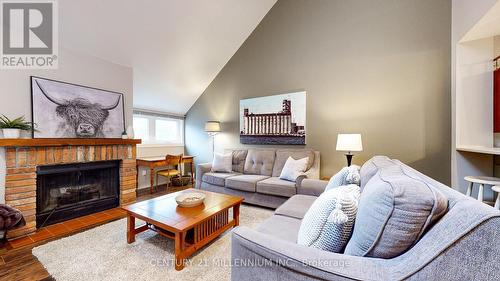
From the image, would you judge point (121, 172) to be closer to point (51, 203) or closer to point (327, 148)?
point (51, 203)

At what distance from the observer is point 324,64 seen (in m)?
3.37

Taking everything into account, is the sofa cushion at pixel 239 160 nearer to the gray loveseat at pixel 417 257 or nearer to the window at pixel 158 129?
the window at pixel 158 129

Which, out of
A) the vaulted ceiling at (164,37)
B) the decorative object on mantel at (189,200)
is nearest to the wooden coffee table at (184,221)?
the decorative object on mantel at (189,200)

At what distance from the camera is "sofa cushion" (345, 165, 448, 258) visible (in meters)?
0.68

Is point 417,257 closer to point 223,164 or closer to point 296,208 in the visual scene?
point 296,208

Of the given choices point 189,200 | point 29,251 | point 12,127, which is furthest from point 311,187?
point 12,127

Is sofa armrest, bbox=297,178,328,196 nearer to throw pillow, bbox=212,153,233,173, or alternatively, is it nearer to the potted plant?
throw pillow, bbox=212,153,233,173

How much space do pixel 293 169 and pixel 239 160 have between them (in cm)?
124

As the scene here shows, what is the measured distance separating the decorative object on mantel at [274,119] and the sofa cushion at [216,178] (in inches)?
38.3

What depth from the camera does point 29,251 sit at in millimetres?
1864

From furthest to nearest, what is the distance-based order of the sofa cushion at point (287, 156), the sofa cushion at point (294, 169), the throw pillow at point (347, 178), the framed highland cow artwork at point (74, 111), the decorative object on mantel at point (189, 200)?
the sofa cushion at point (287, 156), the sofa cushion at point (294, 169), the framed highland cow artwork at point (74, 111), the decorative object on mantel at point (189, 200), the throw pillow at point (347, 178)

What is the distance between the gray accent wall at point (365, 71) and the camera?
2641 millimetres

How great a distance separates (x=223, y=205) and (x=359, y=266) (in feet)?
4.97

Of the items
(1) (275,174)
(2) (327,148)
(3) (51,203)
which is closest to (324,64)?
(2) (327,148)
